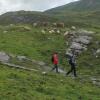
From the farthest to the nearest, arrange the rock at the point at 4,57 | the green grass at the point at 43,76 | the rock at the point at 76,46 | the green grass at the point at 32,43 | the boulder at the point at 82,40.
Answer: the boulder at the point at 82,40
the rock at the point at 76,46
the green grass at the point at 32,43
the rock at the point at 4,57
the green grass at the point at 43,76

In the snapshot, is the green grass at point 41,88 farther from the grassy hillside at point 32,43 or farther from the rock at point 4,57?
the grassy hillside at point 32,43

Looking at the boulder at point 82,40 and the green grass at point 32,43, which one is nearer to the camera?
the green grass at point 32,43

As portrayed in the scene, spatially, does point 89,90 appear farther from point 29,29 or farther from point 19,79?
point 29,29

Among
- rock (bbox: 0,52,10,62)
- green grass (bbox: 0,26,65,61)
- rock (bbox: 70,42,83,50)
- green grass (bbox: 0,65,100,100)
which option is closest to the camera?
green grass (bbox: 0,65,100,100)

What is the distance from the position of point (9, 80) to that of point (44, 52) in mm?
24434

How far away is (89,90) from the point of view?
34.4m

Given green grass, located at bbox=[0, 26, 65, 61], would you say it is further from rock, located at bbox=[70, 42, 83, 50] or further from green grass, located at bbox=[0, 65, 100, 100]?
green grass, located at bbox=[0, 65, 100, 100]

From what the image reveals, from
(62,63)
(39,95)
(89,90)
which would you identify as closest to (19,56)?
(62,63)

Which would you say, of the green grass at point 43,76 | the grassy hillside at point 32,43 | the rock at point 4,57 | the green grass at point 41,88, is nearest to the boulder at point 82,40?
the green grass at point 43,76

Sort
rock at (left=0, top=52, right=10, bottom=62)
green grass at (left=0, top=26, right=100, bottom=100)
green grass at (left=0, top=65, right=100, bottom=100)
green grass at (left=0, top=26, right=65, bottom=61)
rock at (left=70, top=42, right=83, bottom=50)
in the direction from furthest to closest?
rock at (left=70, top=42, right=83, bottom=50) < green grass at (left=0, top=26, right=65, bottom=61) < rock at (left=0, top=52, right=10, bottom=62) < green grass at (left=0, top=26, right=100, bottom=100) < green grass at (left=0, top=65, right=100, bottom=100)

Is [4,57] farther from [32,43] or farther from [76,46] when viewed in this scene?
[76,46]

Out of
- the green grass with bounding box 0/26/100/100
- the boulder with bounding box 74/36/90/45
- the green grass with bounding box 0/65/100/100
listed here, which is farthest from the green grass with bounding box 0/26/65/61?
the green grass with bounding box 0/65/100/100

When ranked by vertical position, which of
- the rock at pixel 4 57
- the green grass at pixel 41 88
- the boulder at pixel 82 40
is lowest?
the green grass at pixel 41 88

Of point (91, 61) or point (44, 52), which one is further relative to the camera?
point (44, 52)
